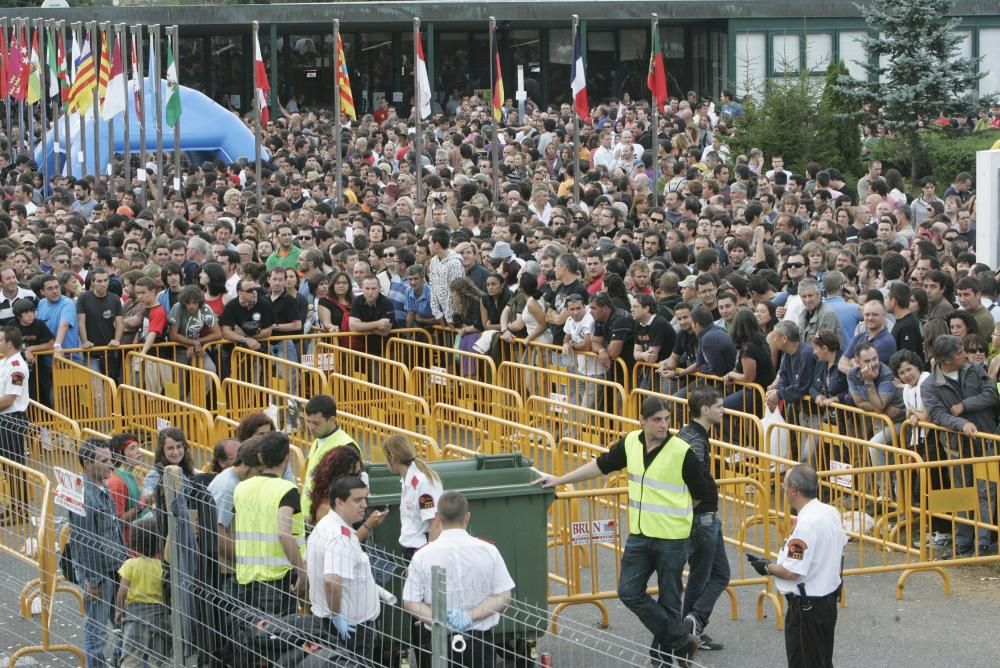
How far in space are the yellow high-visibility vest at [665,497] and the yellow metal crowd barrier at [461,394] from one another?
5164mm

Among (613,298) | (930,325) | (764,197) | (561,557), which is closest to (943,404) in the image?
(930,325)

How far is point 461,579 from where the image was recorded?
8.12 metres

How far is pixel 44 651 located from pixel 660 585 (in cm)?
387

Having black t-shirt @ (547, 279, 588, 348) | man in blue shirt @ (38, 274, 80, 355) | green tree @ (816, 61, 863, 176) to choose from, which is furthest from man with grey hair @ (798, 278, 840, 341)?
green tree @ (816, 61, 863, 176)

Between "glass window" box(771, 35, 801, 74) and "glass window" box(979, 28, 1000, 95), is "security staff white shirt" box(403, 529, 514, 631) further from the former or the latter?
"glass window" box(979, 28, 1000, 95)

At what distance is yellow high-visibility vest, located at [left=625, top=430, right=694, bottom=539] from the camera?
9.44 m

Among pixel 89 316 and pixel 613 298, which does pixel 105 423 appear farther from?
pixel 613 298

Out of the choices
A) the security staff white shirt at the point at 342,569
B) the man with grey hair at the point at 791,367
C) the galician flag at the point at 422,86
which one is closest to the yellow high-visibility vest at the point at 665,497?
the security staff white shirt at the point at 342,569

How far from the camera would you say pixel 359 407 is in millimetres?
15516

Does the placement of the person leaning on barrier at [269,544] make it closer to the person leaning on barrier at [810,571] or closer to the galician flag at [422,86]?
the person leaning on barrier at [810,571]

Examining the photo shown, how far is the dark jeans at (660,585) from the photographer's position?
9461 millimetres

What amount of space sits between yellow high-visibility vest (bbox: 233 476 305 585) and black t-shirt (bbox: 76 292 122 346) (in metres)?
7.76

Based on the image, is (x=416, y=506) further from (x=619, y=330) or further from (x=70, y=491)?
(x=619, y=330)

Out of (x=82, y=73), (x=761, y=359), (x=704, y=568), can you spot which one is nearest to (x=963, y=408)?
(x=761, y=359)
